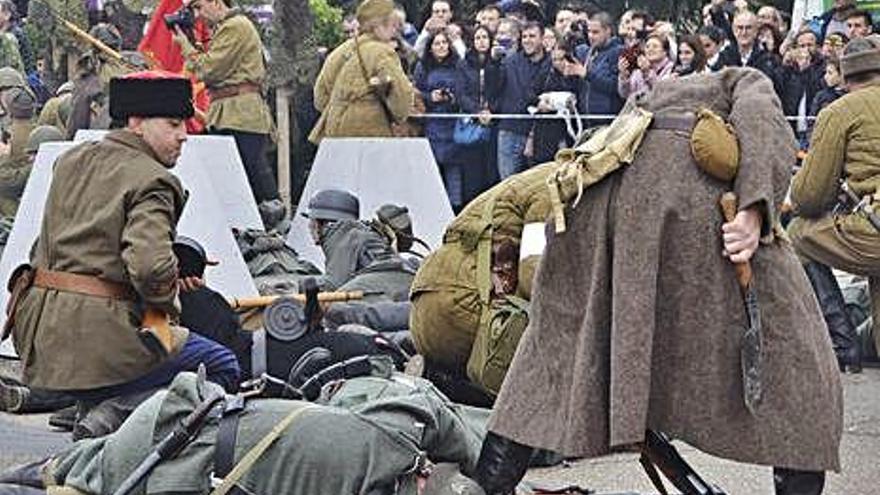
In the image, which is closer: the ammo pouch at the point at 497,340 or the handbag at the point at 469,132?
the ammo pouch at the point at 497,340

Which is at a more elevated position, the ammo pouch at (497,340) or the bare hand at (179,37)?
the bare hand at (179,37)

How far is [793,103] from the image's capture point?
12.6m

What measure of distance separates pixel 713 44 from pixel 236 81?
310 centimetres

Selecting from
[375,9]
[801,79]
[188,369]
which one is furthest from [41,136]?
[188,369]

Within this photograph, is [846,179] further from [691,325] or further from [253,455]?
[253,455]

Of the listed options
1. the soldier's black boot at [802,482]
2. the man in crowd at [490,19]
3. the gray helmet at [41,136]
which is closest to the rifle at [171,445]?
the soldier's black boot at [802,482]

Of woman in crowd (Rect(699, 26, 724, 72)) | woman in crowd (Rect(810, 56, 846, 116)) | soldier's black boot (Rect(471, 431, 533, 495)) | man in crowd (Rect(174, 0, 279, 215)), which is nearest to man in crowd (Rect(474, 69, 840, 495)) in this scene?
soldier's black boot (Rect(471, 431, 533, 495))

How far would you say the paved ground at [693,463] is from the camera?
713 centimetres

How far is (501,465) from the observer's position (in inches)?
217

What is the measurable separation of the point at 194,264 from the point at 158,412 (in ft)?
7.71

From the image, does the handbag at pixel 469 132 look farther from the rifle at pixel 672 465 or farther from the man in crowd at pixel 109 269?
the rifle at pixel 672 465

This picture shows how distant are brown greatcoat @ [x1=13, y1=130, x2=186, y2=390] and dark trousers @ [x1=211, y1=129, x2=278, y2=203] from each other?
5.76m

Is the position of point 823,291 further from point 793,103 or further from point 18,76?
point 18,76

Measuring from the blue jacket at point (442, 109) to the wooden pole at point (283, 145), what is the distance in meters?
1.04
